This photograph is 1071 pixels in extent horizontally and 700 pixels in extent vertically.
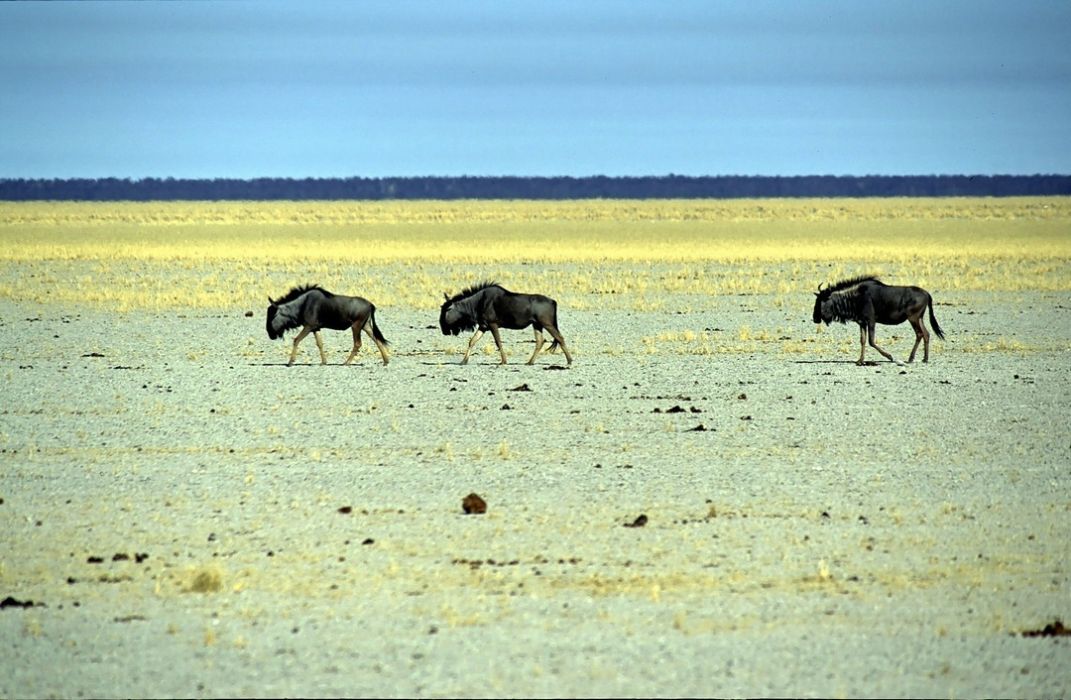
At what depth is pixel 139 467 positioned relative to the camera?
13.2m

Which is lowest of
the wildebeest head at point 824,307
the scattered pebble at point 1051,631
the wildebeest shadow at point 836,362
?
the wildebeest shadow at point 836,362

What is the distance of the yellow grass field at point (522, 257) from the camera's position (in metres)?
34.9

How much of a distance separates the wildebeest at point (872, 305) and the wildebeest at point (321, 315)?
210 inches

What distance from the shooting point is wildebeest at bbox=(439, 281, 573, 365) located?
2008 cm

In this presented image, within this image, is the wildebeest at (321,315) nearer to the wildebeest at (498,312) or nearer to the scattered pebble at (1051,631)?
the wildebeest at (498,312)

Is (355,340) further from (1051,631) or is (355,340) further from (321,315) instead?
(1051,631)

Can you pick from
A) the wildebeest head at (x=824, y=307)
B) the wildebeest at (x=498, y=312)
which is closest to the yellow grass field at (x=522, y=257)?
the wildebeest head at (x=824, y=307)

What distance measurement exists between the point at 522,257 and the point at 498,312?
1181 inches

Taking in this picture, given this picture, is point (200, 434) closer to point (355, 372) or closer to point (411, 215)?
point (355, 372)

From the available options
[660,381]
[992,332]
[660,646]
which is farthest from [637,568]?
[992,332]

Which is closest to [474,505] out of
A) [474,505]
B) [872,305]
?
[474,505]

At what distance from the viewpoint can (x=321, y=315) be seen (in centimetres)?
2031

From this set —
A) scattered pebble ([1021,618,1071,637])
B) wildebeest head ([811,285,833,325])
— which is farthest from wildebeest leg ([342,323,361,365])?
scattered pebble ([1021,618,1071,637])

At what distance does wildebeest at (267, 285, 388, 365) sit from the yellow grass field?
34.8ft
